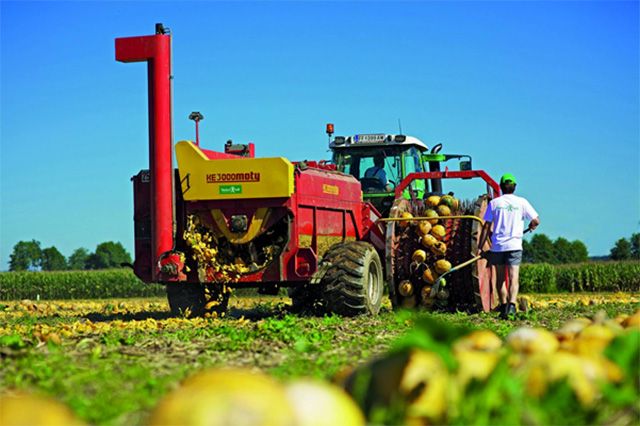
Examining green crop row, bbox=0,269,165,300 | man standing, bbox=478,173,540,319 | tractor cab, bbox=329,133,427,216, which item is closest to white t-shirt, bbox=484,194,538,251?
man standing, bbox=478,173,540,319

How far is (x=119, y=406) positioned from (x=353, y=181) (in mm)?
10869

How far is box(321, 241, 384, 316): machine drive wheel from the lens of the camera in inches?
513

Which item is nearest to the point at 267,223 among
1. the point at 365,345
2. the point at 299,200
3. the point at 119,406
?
the point at 299,200

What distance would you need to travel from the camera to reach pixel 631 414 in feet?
14.0

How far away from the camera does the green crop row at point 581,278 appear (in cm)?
3978

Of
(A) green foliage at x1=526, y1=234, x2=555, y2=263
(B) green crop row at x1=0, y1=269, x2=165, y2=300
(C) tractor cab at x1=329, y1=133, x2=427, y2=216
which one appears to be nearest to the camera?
(C) tractor cab at x1=329, y1=133, x2=427, y2=216

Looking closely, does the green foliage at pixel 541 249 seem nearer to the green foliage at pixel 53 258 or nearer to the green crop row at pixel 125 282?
the green crop row at pixel 125 282

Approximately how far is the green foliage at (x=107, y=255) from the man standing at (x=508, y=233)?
92.4 meters

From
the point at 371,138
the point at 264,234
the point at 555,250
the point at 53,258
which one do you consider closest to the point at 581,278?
the point at 371,138

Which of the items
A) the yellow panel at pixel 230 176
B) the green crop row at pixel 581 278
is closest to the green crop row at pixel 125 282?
the green crop row at pixel 581 278

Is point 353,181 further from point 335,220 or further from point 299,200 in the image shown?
point 299,200

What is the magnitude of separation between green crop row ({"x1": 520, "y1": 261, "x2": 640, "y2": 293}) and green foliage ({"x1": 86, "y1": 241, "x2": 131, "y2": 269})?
69.0 m

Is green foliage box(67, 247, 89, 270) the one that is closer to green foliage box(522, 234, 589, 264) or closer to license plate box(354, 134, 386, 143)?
green foliage box(522, 234, 589, 264)

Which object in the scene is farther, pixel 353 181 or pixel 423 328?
pixel 353 181
